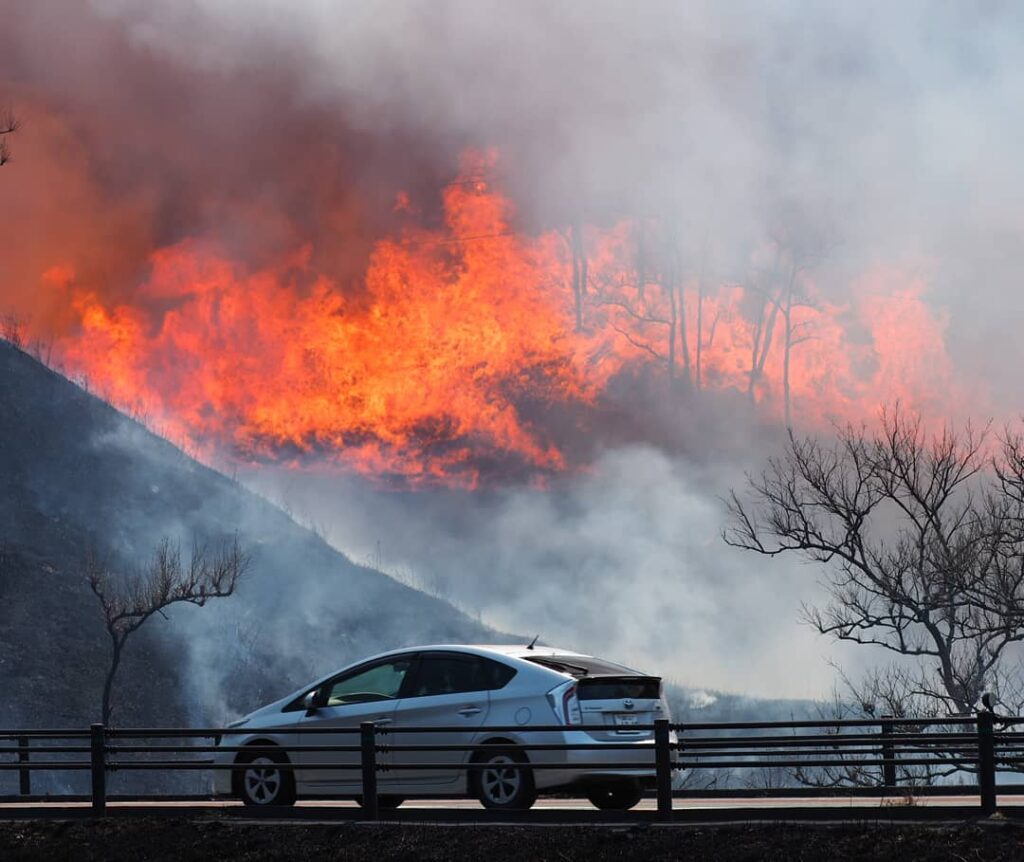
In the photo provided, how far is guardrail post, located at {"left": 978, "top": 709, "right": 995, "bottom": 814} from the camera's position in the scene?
49.6 ft

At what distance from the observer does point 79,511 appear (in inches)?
4077

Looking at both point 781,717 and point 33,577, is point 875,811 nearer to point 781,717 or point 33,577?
point 33,577

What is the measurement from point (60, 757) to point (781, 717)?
67399 mm

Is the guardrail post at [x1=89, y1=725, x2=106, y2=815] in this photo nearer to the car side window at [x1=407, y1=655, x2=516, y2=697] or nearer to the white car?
the white car

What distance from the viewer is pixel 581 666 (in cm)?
1789

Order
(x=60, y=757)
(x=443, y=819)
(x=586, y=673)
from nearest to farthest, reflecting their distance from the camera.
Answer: (x=443, y=819)
(x=586, y=673)
(x=60, y=757)

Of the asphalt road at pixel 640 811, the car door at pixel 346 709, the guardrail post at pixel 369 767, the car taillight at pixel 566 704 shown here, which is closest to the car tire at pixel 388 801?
the asphalt road at pixel 640 811

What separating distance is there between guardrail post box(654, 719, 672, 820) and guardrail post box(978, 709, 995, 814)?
3192 millimetres

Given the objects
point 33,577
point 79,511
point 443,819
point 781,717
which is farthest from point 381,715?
point 781,717

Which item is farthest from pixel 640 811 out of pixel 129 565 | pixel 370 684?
pixel 129 565

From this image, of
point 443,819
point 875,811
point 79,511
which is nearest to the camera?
point 875,811

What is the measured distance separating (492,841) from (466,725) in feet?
6.94

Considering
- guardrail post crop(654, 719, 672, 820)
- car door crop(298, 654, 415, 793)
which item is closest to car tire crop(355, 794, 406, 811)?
car door crop(298, 654, 415, 793)

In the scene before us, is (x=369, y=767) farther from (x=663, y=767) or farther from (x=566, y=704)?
(x=663, y=767)
